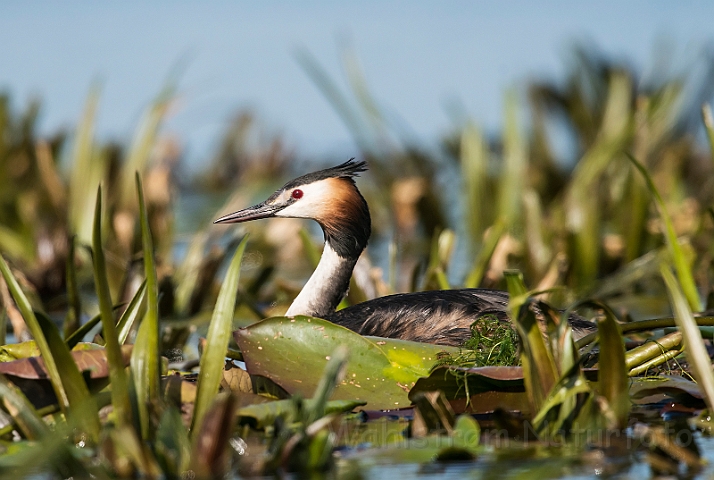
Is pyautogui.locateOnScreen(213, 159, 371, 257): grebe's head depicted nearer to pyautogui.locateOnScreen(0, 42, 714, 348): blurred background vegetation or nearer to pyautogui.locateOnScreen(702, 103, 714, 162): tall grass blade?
pyautogui.locateOnScreen(0, 42, 714, 348): blurred background vegetation

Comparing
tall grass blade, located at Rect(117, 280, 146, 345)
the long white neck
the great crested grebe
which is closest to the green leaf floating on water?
tall grass blade, located at Rect(117, 280, 146, 345)

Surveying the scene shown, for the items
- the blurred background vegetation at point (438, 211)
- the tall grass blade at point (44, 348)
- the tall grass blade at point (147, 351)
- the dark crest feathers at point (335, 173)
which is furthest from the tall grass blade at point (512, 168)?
the tall grass blade at point (44, 348)

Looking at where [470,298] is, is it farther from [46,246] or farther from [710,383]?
[46,246]

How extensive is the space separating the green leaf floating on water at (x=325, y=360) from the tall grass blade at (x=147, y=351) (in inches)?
24.4

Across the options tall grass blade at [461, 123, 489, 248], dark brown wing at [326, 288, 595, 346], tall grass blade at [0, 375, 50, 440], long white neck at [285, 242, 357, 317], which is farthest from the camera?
tall grass blade at [461, 123, 489, 248]

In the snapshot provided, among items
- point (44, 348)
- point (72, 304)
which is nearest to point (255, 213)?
point (72, 304)

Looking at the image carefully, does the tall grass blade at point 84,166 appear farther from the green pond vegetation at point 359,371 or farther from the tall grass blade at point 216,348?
the tall grass blade at point 216,348

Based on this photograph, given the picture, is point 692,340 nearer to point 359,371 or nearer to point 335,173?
point 359,371

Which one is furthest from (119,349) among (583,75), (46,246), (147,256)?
(583,75)

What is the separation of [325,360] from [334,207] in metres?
1.96

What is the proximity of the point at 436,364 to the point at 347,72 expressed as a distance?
5.07m

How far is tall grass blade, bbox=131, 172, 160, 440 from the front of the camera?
2783 mm

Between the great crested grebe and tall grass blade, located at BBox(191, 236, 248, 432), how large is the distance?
4.90 ft

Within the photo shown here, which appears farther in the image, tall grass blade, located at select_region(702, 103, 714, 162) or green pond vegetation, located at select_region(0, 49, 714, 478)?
tall grass blade, located at select_region(702, 103, 714, 162)
